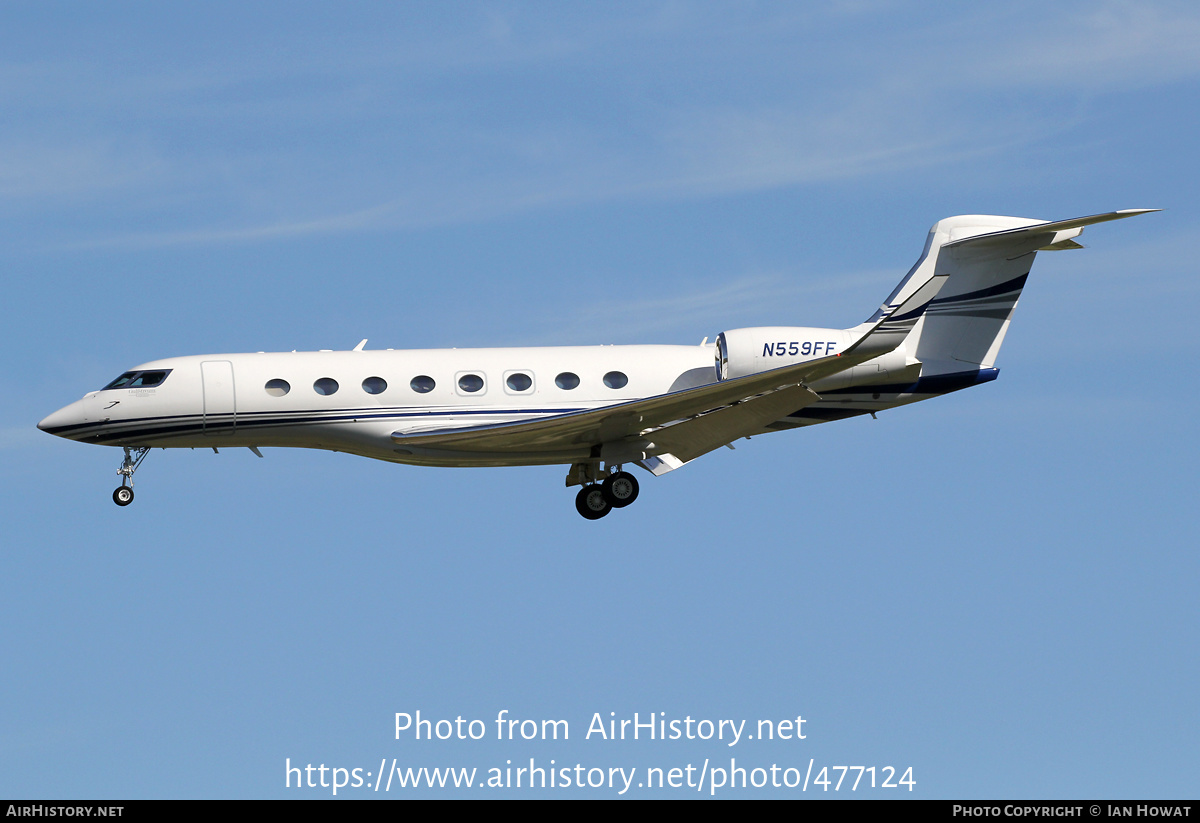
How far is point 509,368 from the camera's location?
22.9m

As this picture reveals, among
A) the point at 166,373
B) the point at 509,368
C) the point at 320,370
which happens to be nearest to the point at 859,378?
the point at 509,368

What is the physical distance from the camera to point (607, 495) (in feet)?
75.8

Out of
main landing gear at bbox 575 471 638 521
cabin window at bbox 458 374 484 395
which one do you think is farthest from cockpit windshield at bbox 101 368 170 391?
main landing gear at bbox 575 471 638 521

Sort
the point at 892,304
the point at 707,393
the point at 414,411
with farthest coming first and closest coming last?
the point at 892,304 < the point at 414,411 < the point at 707,393

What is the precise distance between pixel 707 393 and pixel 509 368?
3.80 meters

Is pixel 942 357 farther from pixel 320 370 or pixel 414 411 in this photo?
pixel 320 370

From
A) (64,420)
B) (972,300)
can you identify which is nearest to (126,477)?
(64,420)

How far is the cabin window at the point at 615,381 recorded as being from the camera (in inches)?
903

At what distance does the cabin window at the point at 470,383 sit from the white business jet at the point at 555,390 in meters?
0.02

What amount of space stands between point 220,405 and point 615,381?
6499 millimetres

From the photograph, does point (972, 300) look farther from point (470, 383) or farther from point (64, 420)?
point (64, 420)

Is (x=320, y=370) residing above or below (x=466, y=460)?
above

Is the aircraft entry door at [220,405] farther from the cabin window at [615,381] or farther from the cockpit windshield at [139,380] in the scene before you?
the cabin window at [615,381]

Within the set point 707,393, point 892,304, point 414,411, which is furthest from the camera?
point 892,304
